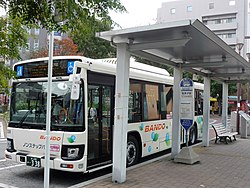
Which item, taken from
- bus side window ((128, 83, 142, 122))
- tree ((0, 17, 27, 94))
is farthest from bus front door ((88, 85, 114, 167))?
tree ((0, 17, 27, 94))

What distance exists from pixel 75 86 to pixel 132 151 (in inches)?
121

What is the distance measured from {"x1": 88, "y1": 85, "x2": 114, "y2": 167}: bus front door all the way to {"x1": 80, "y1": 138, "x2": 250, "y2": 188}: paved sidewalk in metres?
0.61

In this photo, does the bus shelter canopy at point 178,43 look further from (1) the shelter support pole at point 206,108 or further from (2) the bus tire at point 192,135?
(2) the bus tire at point 192,135

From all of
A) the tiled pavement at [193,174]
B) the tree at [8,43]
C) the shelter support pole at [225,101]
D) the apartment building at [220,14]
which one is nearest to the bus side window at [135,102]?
the tiled pavement at [193,174]

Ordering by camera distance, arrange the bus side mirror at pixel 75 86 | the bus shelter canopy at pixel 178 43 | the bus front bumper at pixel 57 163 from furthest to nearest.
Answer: the bus front bumper at pixel 57 163 < the bus shelter canopy at pixel 178 43 < the bus side mirror at pixel 75 86

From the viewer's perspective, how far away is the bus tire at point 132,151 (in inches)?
314

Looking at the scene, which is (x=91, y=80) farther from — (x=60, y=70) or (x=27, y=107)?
(x=27, y=107)

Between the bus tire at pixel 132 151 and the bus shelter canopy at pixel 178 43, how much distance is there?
224cm

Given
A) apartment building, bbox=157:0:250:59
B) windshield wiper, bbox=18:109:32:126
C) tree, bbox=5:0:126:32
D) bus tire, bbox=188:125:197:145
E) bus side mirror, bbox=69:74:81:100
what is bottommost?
bus tire, bbox=188:125:197:145

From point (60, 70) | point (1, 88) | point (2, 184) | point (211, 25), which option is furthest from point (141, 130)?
point (211, 25)

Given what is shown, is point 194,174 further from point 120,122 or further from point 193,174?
point 120,122

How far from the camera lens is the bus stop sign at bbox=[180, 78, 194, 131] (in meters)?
8.41

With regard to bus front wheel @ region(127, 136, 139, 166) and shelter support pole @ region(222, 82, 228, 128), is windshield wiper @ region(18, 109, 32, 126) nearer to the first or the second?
bus front wheel @ region(127, 136, 139, 166)

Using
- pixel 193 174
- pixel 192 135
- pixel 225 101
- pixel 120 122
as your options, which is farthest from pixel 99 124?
pixel 225 101
